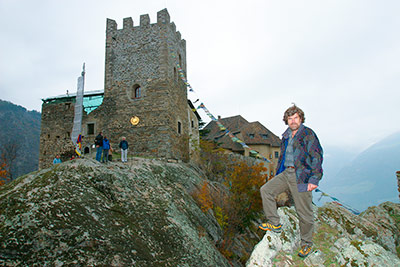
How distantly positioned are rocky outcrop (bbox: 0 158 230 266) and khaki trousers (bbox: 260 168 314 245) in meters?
3.68

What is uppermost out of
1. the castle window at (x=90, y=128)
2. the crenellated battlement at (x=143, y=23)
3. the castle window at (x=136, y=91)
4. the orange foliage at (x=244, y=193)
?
the crenellated battlement at (x=143, y=23)

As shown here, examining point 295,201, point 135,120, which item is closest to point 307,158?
point 295,201

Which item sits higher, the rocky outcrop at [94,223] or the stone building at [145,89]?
the stone building at [145,89]

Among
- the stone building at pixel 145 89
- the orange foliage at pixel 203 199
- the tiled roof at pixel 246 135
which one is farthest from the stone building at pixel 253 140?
the orange foliage at pixel 203 199

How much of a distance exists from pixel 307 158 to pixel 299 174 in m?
0.26

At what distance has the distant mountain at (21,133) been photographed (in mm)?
70188

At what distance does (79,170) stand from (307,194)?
6763 mm

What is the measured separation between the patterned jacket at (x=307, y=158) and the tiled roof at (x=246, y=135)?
29.8m

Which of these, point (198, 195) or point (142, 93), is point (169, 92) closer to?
point (142, 93)

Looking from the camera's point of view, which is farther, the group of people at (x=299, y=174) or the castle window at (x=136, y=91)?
the castle window at (x=136, y=91)

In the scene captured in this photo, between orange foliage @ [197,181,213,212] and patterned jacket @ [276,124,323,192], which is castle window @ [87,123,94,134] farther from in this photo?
patterned jacket @ [276,124,323,192]

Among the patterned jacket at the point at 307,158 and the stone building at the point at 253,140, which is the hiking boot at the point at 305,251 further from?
the stone building at the point at 253,140

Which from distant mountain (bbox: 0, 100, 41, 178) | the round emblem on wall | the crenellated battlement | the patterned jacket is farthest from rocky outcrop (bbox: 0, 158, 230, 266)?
distant mountain (bbox: 0, 100, 41, 178)

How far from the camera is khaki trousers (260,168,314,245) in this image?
3.61 meters
